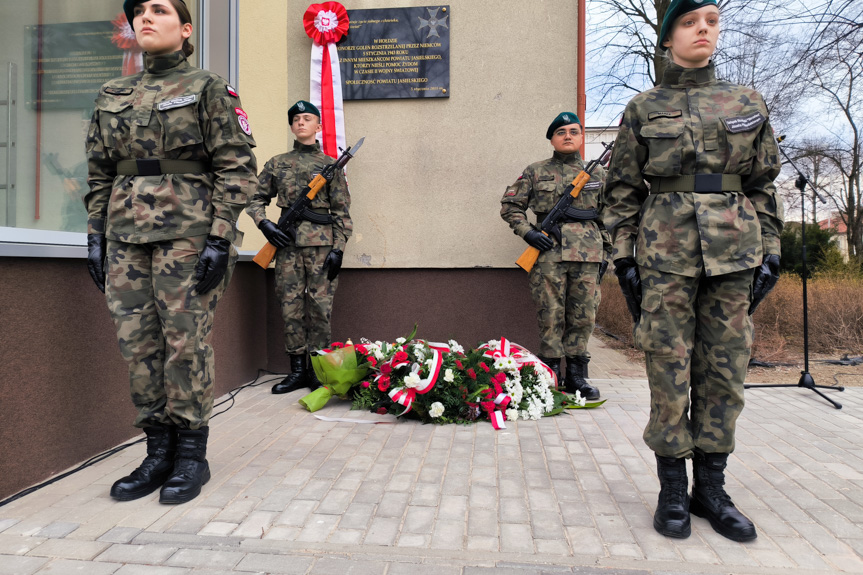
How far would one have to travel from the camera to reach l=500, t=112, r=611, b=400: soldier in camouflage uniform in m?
4.66

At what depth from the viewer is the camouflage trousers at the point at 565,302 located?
4.67 m

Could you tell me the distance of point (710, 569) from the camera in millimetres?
2033

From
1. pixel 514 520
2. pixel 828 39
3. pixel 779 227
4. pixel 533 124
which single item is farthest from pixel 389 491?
pixel 828 39

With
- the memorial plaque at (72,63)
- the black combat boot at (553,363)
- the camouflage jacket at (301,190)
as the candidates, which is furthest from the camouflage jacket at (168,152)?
the black combat boot at (553,363)

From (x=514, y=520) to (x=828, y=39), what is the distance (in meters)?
10.6

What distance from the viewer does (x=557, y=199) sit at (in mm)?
4750

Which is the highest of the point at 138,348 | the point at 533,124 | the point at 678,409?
the point at 533,124

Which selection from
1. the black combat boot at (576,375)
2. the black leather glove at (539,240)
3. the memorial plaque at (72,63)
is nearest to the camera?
the memorial plaque at (72,63)

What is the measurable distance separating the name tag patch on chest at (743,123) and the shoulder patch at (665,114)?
174 mm

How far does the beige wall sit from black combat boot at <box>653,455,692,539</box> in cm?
312

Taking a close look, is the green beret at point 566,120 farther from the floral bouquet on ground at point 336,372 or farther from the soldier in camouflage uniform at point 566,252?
the floral bouquet on ground at point 336,372

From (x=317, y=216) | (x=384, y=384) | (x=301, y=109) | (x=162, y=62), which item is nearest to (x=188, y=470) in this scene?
(x=384, y=384)

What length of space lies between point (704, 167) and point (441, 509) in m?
1.82

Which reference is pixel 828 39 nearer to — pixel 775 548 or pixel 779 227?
pixel 779 227
